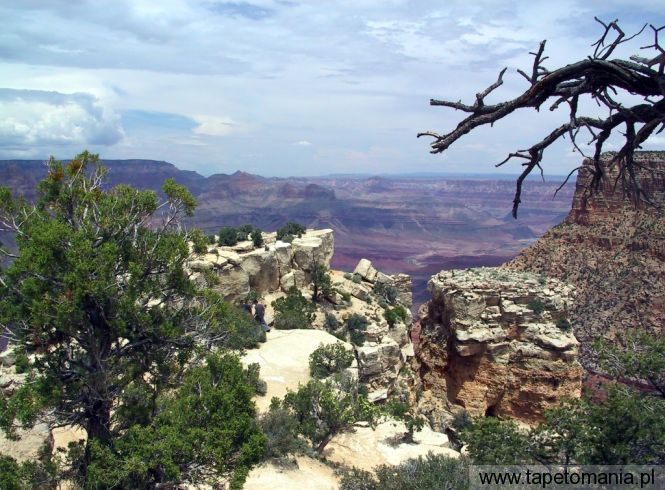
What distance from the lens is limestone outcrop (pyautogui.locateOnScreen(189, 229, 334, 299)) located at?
21703 millimetres

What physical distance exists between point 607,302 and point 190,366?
1408 inches

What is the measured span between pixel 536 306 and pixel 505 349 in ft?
7.72

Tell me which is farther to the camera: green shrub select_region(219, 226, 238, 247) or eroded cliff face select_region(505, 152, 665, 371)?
eroded cliff face select_region(505, 152, 665, 371)

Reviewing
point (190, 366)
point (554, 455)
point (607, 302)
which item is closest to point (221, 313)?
point (190, 366)

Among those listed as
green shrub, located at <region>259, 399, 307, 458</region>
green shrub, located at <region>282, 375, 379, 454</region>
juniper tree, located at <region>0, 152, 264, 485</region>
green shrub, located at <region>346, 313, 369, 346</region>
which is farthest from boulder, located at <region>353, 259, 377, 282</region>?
juniper tree, located at <region>0, 152, 264, 485</region>

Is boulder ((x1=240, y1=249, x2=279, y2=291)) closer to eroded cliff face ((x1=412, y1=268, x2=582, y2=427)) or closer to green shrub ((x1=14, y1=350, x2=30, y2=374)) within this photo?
eroded cliff face ((x1=412, y1=268, x2=582, y2=427))

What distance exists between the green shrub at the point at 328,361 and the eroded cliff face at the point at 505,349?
7.28 meters

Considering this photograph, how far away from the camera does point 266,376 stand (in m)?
16.2

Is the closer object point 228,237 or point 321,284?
point 321,284

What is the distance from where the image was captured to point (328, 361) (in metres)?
16.8

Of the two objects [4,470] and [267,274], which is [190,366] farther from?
[267,274]

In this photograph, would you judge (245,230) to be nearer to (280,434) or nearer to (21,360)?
Answer: (280,434)

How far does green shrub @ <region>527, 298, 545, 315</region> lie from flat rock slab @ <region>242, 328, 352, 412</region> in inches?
348

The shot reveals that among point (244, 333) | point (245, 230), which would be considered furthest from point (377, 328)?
point (245, 230)
